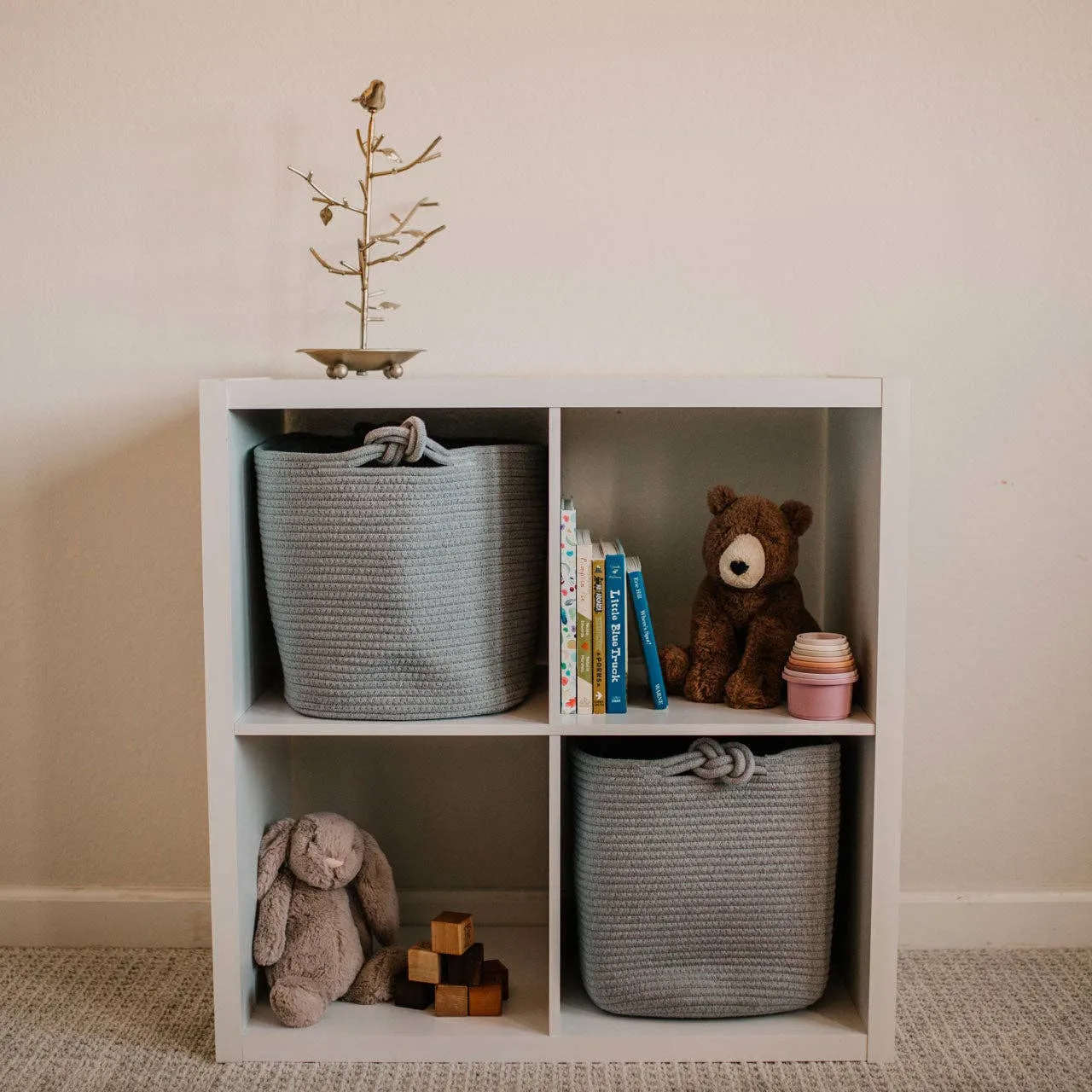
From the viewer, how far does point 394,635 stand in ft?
4.72

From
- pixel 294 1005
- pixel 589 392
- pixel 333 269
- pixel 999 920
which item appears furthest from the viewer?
pixel 999 920

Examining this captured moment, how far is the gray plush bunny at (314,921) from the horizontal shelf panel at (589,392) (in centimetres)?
57

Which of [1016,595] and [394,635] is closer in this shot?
[394,635]

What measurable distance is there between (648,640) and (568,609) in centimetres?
12

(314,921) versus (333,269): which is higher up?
(333,269)

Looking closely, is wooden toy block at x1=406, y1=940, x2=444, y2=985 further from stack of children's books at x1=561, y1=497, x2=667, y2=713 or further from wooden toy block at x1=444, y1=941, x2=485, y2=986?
stack of children's books at x1=561, y1=497, x2=667, y2=713

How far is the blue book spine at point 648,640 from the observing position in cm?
148

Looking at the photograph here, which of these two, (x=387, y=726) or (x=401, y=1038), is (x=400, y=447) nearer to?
(x=387, y=726)

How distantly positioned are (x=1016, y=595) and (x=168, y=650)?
125cm

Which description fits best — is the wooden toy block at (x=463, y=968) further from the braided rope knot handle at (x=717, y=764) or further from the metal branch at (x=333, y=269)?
the metal branch at (x=333, y=269)

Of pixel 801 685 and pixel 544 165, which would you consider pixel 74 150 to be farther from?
pixel 801 685

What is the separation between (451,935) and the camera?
1.55 meters

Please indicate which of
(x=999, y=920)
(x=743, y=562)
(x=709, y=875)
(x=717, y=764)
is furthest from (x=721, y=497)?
(x=999, y=920)

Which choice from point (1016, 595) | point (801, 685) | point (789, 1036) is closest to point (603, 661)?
point (801, 685)
